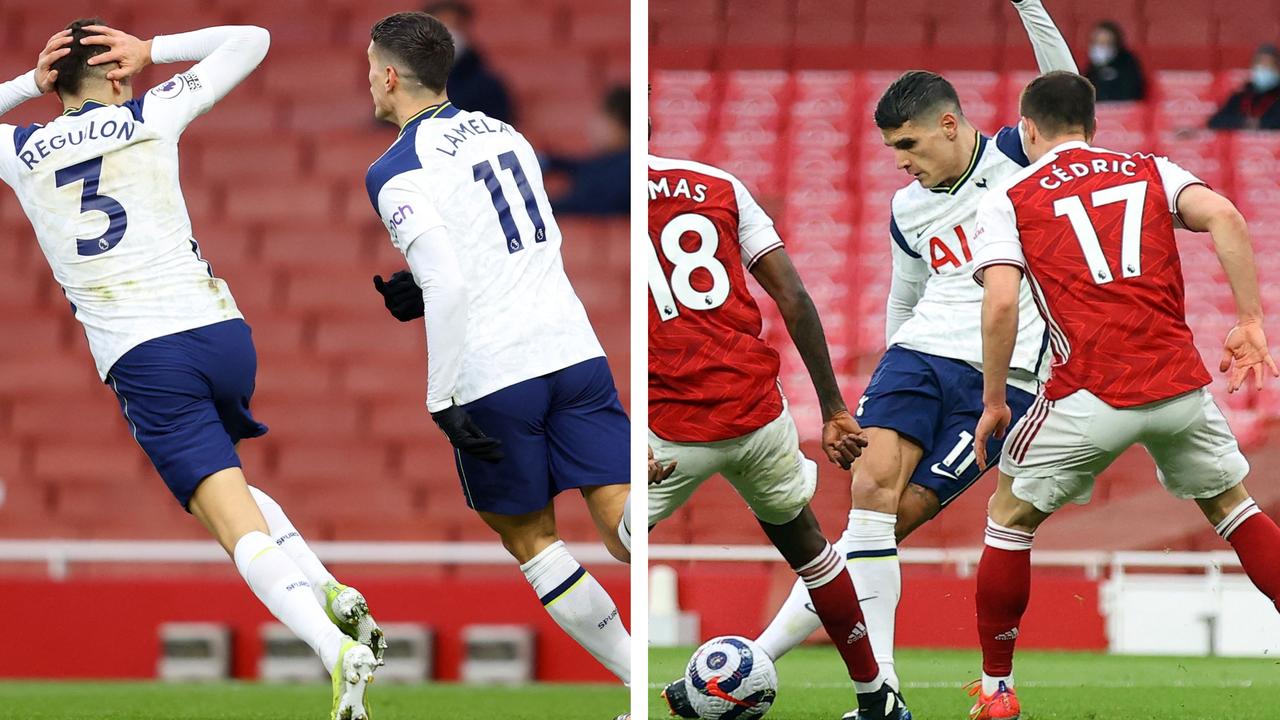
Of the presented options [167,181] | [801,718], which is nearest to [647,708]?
[801,718]

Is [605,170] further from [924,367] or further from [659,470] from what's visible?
[659,470]

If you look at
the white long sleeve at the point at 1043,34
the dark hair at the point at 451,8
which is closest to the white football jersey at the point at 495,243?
the white long sleeve at the point at 1043,34

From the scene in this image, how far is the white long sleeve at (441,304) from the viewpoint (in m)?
2.40

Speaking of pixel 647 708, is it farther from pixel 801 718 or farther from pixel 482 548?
pixel 482 548

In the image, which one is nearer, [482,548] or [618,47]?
[482,548]

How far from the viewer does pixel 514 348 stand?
259 centimetres

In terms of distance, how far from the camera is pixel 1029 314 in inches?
114

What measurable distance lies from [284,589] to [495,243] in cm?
69

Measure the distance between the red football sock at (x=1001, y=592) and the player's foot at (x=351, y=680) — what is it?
107 cm

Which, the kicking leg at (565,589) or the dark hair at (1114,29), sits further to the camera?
the dark hair at (1114,29)

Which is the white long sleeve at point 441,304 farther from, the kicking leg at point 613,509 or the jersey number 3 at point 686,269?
the jersey number 3 at point 686,269

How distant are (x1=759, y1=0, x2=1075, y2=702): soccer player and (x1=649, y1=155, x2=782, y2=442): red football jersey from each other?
32 centimetres

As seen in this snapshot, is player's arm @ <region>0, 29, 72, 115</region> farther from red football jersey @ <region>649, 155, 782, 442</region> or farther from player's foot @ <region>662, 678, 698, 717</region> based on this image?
player's foot @ <region>662, 678, 698, 717</region>

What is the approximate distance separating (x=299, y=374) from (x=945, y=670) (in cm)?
363
